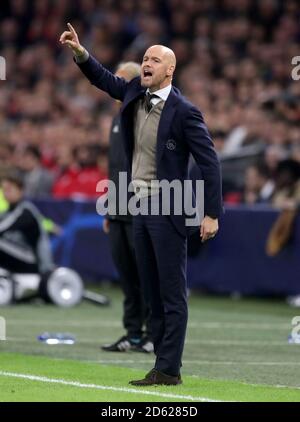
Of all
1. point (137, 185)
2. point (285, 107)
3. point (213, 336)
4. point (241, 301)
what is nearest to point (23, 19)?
point (285, 107)

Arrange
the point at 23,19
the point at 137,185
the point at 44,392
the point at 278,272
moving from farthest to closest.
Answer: the point at 23,19
the point at 278,272
the point at 137,185
the point at 44,392

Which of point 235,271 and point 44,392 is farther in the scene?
point 235,271

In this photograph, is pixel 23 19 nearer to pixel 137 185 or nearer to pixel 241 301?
pixel 241 301

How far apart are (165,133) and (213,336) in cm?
416

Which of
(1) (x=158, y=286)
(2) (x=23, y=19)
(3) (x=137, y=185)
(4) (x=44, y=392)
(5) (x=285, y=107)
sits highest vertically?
(2) (x=23, y=19)

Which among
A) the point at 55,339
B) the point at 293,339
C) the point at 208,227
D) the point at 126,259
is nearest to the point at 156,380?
the point at 208,227

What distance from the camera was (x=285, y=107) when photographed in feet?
59.8

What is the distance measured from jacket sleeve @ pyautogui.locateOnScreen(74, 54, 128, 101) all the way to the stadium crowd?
776 centimetres

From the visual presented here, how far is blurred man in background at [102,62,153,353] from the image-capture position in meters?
11.1

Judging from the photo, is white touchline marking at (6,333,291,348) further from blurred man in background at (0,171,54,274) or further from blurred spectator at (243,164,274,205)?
blurred spectator at (243,164,274,205)

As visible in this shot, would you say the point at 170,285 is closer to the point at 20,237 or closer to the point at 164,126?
the point at 164,126

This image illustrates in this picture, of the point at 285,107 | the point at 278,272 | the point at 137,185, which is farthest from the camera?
the point at 285,107

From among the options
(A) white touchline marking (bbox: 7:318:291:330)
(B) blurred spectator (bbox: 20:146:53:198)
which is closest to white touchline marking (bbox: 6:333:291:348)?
(A) white touchline marking (bbox: 7:318:291:330)

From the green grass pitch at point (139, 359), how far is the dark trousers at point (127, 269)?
0.42 metres
